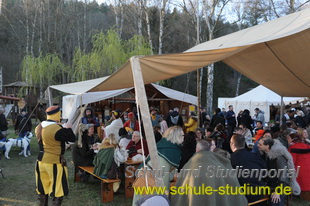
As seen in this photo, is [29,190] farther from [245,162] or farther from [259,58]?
[259,58]

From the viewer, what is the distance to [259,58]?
602 cm

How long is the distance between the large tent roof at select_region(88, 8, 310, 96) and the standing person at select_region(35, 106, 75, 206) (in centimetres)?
120

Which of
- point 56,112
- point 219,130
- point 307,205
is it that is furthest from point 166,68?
point 307,205

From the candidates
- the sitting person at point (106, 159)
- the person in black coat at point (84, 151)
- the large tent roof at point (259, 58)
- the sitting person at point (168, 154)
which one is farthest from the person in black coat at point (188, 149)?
the person in black coat at point (84, 151)

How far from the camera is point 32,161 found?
8281 millimetres

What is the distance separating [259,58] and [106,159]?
3.98m

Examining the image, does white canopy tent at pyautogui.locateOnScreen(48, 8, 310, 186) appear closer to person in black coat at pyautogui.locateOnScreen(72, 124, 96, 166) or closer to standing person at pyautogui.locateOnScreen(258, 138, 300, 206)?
person in black coat at pyautogui.locateOnScreen(72, 124, 96, 166)

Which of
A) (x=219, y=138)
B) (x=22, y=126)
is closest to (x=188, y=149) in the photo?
(x=219, y=138)

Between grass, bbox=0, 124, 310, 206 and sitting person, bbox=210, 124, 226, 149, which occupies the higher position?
sitting person, bbox=210, 124, 226, 149

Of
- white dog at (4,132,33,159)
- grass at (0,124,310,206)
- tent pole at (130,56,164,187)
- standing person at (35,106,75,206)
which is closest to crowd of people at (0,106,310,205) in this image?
standing person at (35,106,75,206)

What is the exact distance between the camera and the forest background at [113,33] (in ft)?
64.7

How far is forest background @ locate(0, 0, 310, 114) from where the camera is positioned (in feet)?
64.7

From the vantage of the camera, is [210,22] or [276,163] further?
[210,22]

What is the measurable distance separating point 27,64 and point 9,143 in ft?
53.6
